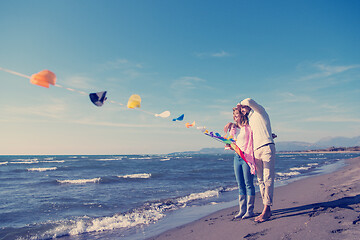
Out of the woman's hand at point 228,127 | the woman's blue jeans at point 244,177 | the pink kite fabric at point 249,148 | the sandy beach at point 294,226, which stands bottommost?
the sandy beach at point 294,226

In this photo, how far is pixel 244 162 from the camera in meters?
3.65

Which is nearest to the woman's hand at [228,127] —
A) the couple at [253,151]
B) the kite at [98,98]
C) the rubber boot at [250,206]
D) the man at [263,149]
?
the couple at [253,151]

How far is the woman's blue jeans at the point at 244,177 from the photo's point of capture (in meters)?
3.65

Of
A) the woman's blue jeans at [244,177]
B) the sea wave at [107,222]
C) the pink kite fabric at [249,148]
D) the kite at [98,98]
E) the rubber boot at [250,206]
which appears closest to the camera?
the kite at [98,98]

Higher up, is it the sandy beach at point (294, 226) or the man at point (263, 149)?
the man at point (263, 149)

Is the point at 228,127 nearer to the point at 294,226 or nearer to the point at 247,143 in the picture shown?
the point at 247,143

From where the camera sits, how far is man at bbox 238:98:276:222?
337cm

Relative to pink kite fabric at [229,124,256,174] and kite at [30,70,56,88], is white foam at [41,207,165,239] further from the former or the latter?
kite at [30,70,56,88]

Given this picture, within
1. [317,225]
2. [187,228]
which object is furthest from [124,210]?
[317,225]

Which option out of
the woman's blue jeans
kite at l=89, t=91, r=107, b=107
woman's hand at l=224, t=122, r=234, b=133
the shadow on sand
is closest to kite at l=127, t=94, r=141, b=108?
kite at l=89, t=91, r=107, b=107

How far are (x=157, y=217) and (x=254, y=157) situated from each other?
3.00 meters

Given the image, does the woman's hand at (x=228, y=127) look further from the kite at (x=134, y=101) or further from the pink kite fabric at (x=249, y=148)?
the kite at (x=134, y=101)

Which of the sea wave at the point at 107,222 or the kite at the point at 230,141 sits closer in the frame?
the kite at the point at 230,141

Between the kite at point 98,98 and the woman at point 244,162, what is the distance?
2.05 m
